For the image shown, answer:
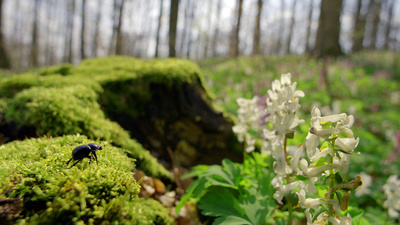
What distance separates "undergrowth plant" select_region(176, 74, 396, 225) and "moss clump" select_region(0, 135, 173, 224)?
26.0 inches

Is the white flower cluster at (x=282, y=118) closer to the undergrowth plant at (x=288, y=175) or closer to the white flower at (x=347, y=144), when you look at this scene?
the undergrowth plant at (x=288, y=175)

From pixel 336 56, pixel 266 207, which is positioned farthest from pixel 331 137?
pixel 336 56

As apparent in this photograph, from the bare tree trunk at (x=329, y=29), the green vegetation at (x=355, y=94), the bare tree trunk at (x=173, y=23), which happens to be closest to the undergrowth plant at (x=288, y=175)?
the green vegetation at (x=355, y=94)

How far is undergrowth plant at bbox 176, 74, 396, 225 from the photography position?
1.08 metres

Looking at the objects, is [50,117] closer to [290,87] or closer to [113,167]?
[113,167]

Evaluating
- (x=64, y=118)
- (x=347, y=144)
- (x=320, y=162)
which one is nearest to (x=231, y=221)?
(x=320, y=162)

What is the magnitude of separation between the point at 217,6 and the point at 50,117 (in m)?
37.1

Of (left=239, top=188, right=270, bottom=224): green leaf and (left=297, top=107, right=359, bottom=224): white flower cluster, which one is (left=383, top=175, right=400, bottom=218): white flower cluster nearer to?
(left=239, top=188, right=270, bottom=224): green leaf

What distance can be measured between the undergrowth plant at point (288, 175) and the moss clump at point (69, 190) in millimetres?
660

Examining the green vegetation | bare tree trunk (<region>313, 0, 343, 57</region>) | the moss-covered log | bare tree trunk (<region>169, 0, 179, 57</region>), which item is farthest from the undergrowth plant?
bare tree trunk (<region>313, 0, 343, 57</region>)

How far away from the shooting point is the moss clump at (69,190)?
0.99 m

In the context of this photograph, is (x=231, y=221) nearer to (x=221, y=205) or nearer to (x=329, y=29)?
(x=221, y=205)

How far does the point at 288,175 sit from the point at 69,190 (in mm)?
1193

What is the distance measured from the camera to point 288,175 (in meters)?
1.48
